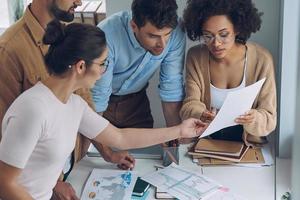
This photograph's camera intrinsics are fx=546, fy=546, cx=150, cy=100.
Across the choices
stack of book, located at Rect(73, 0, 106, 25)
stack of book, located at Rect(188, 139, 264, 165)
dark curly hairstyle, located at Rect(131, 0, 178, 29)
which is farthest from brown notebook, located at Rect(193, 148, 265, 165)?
stack of book, located at Rect(73, 0, 106, 25)

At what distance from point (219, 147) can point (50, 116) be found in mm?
805

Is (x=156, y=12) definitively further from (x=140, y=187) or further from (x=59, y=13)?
(x=140, y=187)

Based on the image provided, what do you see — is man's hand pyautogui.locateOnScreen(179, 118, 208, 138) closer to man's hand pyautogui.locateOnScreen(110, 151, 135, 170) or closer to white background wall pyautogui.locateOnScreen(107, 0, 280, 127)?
man's hand pyautogui.locateOnScreen(110, 151, 135, 170)

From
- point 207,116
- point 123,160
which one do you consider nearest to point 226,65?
point 207,116

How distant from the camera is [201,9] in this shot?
7.04ft

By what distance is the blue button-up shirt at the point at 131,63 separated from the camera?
2.21 meters

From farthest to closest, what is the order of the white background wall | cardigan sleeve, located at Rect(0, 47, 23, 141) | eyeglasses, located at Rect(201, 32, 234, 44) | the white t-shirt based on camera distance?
the white background wall
eyeglasses, located at Rect(201, 32, 234, 44)
cardigan sleeve, located at Rect(0, 47, 23, 141)
the white t-shirt

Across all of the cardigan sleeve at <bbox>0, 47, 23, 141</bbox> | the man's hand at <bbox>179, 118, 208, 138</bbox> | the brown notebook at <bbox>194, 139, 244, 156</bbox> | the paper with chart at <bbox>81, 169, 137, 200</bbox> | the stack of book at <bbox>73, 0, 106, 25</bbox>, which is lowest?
the paper with chart at <bbox>81, 169, 137, 200</bbox>

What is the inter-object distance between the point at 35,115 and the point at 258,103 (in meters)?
0.97

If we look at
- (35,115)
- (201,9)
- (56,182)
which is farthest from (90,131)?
(201,9)

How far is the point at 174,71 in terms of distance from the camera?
90.0 inches

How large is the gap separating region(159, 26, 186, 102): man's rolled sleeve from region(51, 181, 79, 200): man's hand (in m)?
0.64

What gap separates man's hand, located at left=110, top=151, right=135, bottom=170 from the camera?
2113 millimetres

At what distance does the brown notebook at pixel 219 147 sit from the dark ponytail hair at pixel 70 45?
69 centimetres
